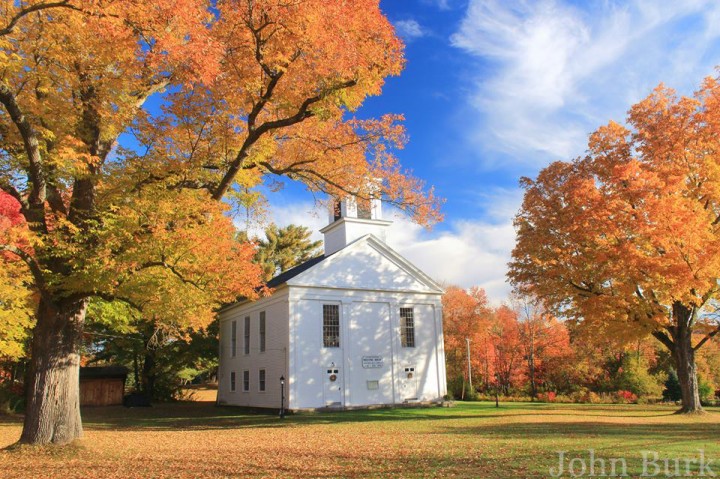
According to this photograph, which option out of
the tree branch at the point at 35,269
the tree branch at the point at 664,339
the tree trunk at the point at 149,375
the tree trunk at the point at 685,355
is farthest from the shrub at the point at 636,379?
the tree branch at the point at 35,269

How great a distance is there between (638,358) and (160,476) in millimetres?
35108

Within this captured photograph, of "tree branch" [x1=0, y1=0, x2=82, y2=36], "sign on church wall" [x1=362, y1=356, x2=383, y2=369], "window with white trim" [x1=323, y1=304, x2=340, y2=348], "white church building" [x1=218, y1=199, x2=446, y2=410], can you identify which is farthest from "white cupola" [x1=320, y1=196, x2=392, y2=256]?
"tree branch" [x1=0, y1=0, x2=82, y2=36]

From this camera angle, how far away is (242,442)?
46.6ft

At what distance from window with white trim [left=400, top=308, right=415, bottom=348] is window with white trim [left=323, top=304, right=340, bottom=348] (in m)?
3.98

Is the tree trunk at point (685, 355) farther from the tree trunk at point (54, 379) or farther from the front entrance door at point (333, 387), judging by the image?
the tree trunk at point (54, 379)

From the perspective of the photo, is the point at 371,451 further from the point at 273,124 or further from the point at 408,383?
the point at 408,383

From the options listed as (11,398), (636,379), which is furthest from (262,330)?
(636,379)

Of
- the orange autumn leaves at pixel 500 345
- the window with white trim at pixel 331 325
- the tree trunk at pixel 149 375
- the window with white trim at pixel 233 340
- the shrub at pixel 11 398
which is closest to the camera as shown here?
the shrub at pixel 11 398

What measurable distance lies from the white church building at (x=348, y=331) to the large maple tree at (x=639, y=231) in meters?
8.79

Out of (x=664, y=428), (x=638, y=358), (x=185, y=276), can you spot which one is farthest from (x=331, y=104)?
(x=638, y=358)

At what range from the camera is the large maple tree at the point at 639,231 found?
17.4 m

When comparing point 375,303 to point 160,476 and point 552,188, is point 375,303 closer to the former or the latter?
point 552,188

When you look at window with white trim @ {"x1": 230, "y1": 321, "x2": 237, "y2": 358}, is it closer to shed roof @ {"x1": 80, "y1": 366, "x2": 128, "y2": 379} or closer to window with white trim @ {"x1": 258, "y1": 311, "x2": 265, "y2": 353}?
window with white trim @ {"x1": 258, "y1": 311, "x2": 265, "y2": 353}

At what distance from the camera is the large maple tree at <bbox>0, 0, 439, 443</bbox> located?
33.3ft
